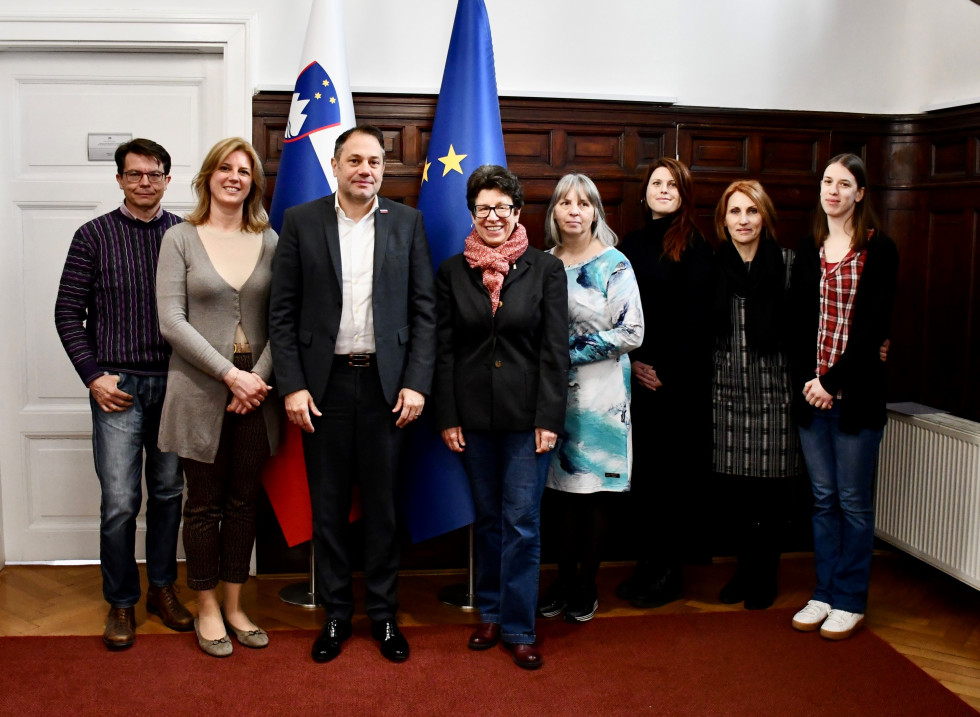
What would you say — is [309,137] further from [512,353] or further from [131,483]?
[131,483]

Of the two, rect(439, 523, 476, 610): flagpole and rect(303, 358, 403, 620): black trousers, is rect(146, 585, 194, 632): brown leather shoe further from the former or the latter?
rect(439, 523, 476, 610): flagpole

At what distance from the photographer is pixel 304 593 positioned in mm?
3262

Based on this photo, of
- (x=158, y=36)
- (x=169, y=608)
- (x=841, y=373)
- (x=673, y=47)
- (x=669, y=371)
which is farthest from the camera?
(x=673, y=47)

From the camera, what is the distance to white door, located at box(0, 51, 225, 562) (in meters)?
3.38

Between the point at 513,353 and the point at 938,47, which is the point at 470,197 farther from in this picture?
the point at 938,47

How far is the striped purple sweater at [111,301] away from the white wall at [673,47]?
925mm

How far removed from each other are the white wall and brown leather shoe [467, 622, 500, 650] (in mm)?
2000

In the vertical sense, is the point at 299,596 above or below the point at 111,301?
below

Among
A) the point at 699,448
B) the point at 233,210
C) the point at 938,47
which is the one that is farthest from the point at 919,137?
the point at 233,210

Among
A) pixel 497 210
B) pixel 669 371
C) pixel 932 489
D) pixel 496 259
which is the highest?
pixel 497 210

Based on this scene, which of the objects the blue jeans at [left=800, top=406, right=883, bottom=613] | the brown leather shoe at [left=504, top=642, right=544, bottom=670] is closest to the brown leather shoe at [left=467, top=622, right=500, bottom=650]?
the brown leather shoe at [left=504, top=642, right=544, bottom=670]

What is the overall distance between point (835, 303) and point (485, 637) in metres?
1.57

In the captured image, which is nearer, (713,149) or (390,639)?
(390,639)

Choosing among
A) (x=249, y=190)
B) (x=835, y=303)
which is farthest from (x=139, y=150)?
(x=835, y=303)
